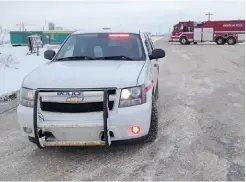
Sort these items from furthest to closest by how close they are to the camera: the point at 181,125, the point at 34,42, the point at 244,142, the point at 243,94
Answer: the point at 34,42 → the point at 243,94 → the point at 181,125 → the point at 244,142

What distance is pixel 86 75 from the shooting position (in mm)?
3637

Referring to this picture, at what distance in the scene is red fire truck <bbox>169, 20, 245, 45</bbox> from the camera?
3256cm

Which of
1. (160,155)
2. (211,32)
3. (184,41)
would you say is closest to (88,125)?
(160,155)

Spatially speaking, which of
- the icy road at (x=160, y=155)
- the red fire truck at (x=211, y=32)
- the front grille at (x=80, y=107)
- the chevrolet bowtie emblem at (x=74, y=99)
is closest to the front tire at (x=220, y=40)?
the red fire truck at (x=211, y=32)

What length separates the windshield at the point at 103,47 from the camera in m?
4.80

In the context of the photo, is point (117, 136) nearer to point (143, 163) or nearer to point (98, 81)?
point (143, 163)

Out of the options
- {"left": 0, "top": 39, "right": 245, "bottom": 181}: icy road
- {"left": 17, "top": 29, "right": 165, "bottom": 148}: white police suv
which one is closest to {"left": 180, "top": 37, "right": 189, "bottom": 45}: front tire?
{"left": 0, "top": 39, "right": 245, "bottom": 181}: icy road

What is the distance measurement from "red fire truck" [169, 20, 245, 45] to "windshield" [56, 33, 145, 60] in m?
30.5

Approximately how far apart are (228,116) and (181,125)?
3.70 feet

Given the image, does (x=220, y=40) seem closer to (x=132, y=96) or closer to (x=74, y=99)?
(x=132, y=96)

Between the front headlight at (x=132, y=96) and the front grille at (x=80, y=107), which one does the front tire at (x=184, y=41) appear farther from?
the front grille at (x=80, y=107)

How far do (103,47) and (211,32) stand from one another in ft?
103

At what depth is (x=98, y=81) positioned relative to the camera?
343cm

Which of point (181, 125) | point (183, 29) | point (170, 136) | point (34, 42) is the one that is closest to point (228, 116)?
point (181, 125)
